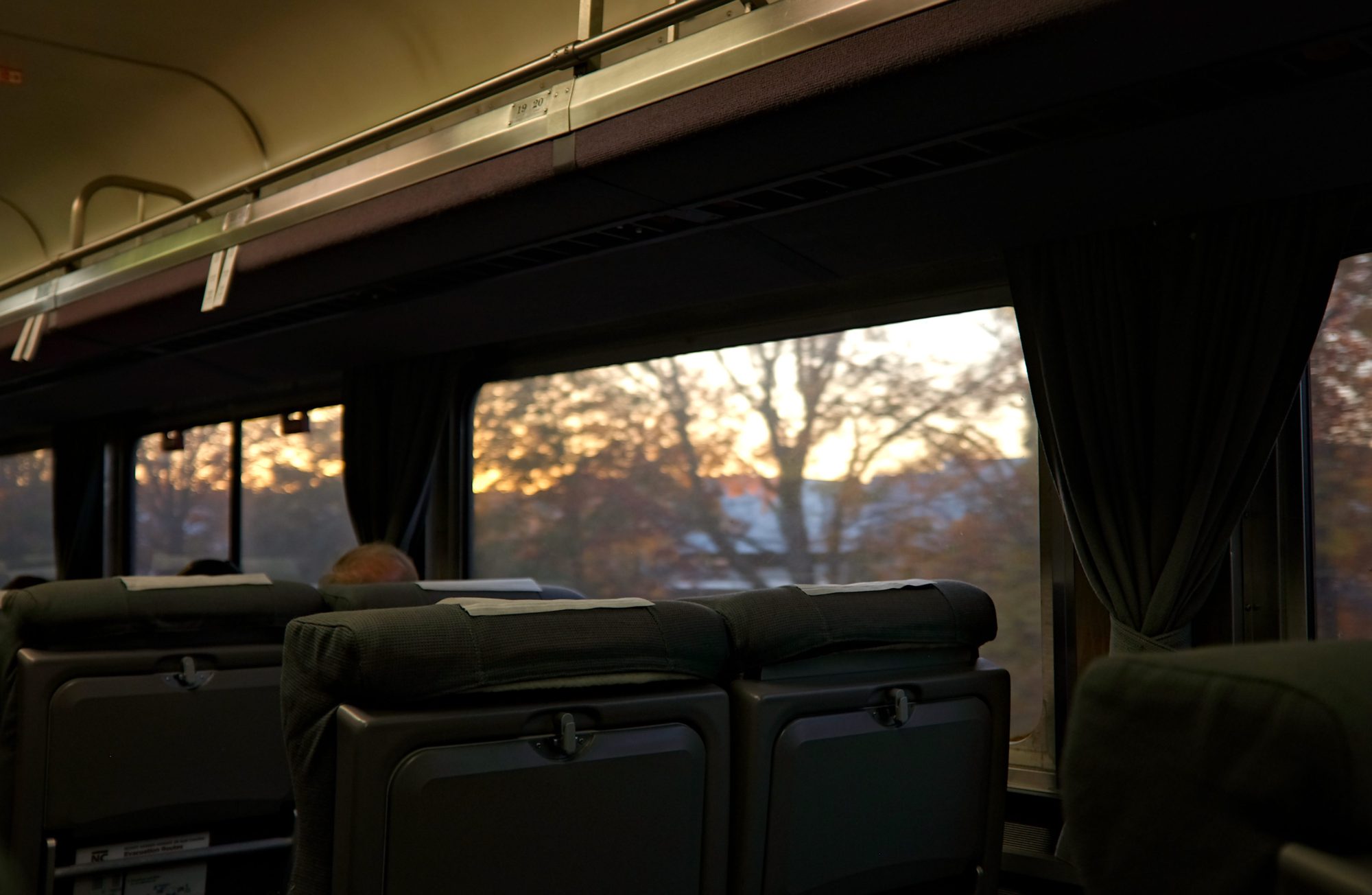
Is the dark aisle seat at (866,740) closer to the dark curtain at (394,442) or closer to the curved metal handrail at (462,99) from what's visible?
the curved metal handrail at (462,99)

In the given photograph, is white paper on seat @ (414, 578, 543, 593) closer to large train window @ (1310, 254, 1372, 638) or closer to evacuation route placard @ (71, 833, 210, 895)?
evacuation route placard @ (71, 833, 210, 895)

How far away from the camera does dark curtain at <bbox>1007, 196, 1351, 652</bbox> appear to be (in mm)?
2633

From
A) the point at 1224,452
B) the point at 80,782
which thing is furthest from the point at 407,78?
the point at 1224,452

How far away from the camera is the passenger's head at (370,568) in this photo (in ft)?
13.2

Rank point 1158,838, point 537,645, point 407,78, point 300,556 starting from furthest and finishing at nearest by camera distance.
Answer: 1. point 300,556
2. point 407,78
3. point 537,645
4. point 1158,838

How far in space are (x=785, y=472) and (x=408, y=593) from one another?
159cm

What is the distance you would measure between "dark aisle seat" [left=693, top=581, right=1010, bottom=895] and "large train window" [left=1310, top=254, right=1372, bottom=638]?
49.1 inches

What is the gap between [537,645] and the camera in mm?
1435

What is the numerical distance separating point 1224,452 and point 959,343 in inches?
37.4

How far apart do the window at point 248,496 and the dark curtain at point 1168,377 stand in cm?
410

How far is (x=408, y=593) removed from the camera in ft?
8.77

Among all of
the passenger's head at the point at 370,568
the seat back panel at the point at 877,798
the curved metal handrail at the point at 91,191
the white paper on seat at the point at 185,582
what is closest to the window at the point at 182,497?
the curved metal handrail at the point at 91,191

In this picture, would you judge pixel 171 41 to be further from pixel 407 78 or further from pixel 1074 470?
pixel 1074 470

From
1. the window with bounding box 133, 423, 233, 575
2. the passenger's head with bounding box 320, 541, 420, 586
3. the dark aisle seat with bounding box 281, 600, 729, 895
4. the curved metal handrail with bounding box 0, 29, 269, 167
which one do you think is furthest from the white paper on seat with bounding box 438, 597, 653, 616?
the window with bounding box 133, 423, 233, 575
